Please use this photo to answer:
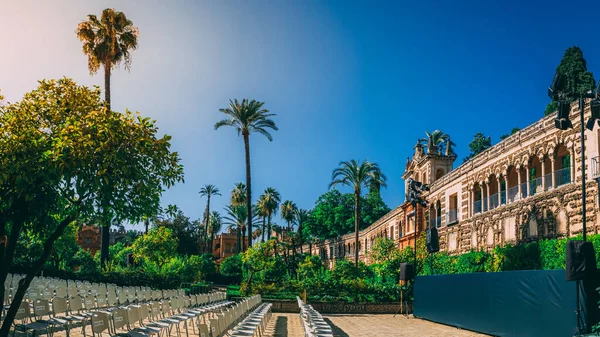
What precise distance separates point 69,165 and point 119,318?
122 inches

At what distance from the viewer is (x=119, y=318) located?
34.8 feet

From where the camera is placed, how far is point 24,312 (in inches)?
415

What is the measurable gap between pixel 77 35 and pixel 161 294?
20.1 meters

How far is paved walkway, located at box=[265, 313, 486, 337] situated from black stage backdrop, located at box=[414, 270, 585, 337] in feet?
2.21

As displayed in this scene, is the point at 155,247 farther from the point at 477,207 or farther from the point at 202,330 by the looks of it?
the point at 202,330

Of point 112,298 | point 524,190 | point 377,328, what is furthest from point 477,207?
point 112,298

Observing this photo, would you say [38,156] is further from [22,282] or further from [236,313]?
[236,313]

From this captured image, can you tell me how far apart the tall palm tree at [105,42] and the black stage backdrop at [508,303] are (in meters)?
21.0

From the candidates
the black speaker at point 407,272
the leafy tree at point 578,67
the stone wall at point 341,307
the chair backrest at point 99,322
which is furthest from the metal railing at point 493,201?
the chair backrest at point 99,322

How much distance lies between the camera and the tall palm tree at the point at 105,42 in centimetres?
3412

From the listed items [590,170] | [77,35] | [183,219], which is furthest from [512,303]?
[183,219]

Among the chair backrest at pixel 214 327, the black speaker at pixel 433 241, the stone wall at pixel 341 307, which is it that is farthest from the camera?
the stone wall at pixel 341 307

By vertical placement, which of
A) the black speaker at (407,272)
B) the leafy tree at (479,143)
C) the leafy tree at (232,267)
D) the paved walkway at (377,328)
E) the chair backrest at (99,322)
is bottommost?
the leafy tree at (232,267)

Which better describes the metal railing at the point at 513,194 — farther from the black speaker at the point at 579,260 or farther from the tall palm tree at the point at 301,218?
the tall palm tree at the point at 301,218
